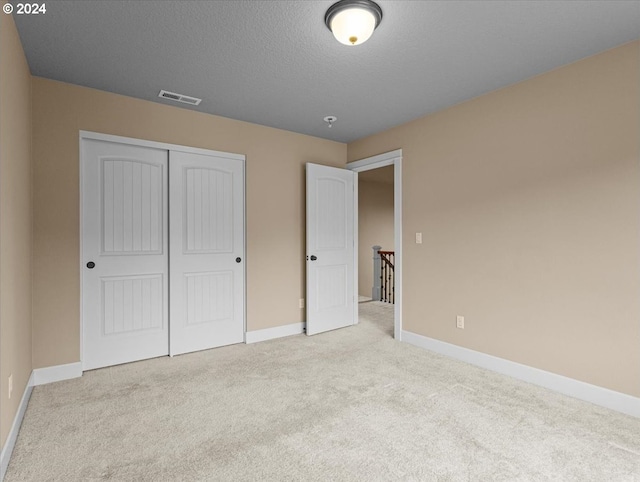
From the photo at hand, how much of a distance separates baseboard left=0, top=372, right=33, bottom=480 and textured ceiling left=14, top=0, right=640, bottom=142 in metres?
2.46

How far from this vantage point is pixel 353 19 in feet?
6.64

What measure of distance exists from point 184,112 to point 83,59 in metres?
1.10

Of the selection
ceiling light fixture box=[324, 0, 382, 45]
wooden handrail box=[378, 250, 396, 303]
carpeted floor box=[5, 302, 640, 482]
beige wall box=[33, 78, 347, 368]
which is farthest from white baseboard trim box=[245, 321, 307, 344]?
ceiling light fixture box=[324, 0, 382, 45]

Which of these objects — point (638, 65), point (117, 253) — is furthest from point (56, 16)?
point (638, 65)

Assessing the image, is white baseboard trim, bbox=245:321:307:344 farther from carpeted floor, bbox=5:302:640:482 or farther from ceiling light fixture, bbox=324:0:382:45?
ceiling light fixture, bbox=324:0:382:45

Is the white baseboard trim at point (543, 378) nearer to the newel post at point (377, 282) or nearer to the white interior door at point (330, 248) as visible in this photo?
the white interior door at point (330, 248)

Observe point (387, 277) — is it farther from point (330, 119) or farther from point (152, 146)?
point (152, 146)

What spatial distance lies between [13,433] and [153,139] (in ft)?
8.50

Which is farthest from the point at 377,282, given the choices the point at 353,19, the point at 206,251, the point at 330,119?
the point at 353,19

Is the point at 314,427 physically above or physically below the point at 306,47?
below

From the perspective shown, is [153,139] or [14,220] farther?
[153,139]

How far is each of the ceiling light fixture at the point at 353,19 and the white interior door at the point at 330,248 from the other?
2.28 m

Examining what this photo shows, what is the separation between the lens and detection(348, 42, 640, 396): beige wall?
8.07 ft

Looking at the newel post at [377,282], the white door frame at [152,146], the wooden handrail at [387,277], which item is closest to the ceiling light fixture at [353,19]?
the white door frame at [152,146]
